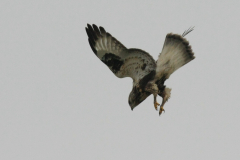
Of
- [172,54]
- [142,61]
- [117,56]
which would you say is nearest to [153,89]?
[142,61]

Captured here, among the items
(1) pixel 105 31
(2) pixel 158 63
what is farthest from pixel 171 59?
(1) pixel 105 31

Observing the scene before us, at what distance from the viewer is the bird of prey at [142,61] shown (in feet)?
25.9

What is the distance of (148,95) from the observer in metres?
8.33

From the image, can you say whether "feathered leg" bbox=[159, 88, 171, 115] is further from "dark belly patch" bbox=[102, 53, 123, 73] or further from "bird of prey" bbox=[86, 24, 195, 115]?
"dark belly patch" bbox=[102, 53, 123, 73]

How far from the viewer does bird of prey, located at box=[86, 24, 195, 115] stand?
7.90 m

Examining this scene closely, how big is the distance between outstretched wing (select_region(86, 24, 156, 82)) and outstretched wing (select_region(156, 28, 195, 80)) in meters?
0.19

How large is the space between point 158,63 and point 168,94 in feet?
2.00

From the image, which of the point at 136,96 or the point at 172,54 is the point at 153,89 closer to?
the point at 136,96

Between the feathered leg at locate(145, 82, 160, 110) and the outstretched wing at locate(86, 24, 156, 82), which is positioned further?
the outstretched wing at locate(86, 24, 156, 82)

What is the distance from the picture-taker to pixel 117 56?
8.29 meters

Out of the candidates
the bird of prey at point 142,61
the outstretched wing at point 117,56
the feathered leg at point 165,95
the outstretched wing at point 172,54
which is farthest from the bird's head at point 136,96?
the outstretched wing at point 172,54

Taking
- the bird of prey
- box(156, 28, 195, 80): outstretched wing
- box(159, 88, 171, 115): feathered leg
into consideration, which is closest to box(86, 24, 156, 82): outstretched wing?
the bird of prey

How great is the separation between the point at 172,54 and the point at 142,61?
557 millimetres

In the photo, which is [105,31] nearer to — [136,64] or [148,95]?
[136,64]
